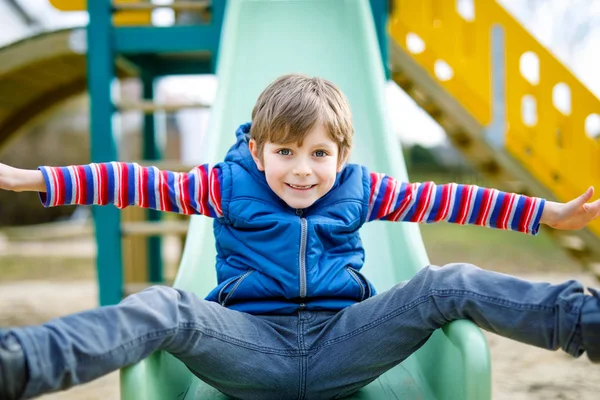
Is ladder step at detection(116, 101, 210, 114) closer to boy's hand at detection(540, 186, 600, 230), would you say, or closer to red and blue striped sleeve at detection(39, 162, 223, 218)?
red and blue striped sleeve at detection(39, 162, 223, 218)

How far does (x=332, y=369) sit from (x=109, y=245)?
1.88 m

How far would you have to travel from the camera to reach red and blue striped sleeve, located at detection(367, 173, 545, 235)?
135 centimetres

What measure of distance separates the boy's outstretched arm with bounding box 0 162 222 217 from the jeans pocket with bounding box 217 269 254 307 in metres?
0.16

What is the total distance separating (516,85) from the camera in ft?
9.87

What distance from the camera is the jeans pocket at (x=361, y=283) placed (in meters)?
1.36

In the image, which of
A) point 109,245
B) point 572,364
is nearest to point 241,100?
point 109,245

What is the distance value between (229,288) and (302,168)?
0.28m

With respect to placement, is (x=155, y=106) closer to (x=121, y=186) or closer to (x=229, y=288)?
(x=121, y=186)

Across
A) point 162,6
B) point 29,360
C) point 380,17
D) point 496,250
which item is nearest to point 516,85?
point 380,17

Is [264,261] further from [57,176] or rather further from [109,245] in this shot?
[109,245]

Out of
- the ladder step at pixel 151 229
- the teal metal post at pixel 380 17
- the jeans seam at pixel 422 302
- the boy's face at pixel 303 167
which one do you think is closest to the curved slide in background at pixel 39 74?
the ladder step at pixel 151 229

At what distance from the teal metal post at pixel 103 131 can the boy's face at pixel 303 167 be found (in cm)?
170

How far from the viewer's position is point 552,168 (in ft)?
9.64

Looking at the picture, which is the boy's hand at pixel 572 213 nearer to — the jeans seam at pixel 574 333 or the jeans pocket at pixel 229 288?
the jeans seam at pixel 574 333
